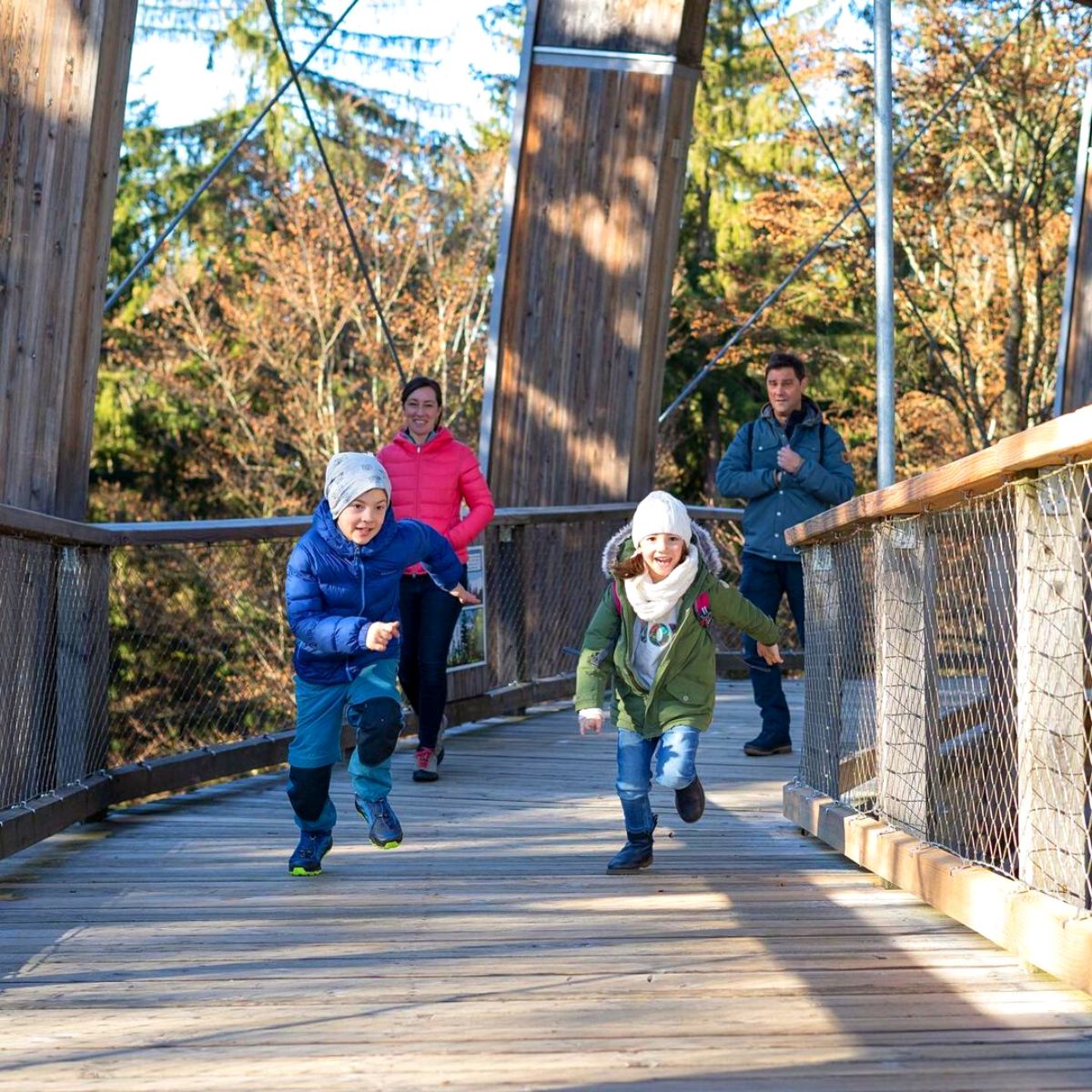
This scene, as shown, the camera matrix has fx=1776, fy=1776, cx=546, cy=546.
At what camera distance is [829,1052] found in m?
2.85

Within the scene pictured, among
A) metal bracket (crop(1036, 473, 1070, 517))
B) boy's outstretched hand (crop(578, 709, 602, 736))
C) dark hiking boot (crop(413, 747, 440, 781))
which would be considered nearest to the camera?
metal bracket (crop(1036, 473, 1070, 517))

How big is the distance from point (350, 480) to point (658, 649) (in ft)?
3.01

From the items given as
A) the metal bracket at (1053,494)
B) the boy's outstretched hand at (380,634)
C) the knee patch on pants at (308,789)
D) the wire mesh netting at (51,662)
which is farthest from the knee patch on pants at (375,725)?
the metal bracket at (1053,494)

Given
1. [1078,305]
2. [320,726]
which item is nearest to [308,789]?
[320,726]

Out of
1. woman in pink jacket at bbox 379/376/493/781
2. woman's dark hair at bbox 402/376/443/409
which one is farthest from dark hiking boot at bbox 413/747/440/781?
woman's dark hair at bbox 402/376/443/409

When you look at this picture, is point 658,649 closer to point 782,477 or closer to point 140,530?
point 140,530

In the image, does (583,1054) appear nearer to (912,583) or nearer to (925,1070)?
(925,1070)

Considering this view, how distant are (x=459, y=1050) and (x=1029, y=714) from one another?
→ 1237 millimetres

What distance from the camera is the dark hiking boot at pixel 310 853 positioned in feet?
15.2

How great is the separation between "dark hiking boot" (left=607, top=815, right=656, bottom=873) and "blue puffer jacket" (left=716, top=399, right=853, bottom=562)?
7.00 ft

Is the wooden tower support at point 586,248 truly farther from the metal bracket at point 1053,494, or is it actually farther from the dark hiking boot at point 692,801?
the metal bracket at point 1053,494

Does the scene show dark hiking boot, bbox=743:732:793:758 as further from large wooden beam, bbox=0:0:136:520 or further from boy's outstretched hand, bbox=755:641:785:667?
large wooden beam, bbox=0:0:136:520

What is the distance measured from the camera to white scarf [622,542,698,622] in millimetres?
4562

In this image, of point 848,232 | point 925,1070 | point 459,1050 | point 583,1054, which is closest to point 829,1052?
point 925,1070
